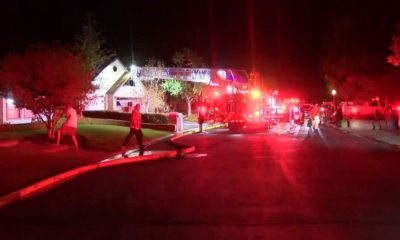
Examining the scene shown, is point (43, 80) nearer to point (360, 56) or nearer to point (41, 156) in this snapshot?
point (41, 156)

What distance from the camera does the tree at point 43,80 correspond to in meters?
21.9

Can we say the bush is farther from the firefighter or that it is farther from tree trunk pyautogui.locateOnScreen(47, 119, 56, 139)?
tree trunk pyautogui.locateOnScreen(47, 119, 56, 139)

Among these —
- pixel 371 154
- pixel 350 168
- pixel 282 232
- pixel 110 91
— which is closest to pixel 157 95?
pixel 110 91

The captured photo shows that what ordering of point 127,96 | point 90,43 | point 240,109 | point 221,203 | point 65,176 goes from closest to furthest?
point 221,203 < point 65,176 < point 240,109 < point 90,43 < point 127,96

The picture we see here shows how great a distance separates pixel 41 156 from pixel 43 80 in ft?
18.1

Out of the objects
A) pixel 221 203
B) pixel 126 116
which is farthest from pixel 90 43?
pixel 221 203

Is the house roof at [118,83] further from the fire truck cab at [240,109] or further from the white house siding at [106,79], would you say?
the fire truck cab at [240,109]

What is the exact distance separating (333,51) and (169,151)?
44909mm

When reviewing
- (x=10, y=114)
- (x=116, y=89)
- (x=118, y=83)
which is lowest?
(x=10, y=114)

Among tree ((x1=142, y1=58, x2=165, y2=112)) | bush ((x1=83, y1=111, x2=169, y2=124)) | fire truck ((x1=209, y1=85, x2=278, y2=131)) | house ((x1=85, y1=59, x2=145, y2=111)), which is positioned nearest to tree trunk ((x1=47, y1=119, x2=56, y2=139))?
fire truck ((x1=209, y1=85, x2=278, y2=131))

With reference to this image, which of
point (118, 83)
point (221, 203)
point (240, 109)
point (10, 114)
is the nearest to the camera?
point (221, 203)

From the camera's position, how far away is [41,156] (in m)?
17.2

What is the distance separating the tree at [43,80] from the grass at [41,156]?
1.52 meters

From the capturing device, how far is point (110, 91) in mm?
49500
